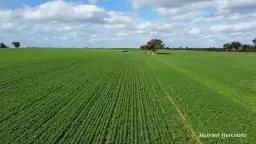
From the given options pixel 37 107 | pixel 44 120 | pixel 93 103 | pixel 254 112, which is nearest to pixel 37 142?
pixel 44 120

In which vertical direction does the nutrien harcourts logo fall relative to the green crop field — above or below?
below

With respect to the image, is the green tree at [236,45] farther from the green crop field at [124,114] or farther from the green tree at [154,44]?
the green crop field at [124,114]

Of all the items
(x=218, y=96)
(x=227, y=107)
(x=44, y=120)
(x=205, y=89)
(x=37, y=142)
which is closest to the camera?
(x=37, y=142)

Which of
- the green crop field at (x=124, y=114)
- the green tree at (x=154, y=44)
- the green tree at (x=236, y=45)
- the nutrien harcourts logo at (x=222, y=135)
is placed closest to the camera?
the green crop field at (x=124, y=114)

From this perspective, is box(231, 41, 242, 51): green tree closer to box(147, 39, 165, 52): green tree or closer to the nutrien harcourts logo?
box(147, 39, 165, 52): green tree

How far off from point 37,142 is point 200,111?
8.38m

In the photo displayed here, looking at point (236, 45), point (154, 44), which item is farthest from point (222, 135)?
point (236, 45)

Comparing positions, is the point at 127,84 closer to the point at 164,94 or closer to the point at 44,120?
the point at 164,94

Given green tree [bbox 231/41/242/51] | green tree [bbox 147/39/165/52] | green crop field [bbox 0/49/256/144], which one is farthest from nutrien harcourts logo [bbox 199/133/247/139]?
green tree [bbox 231/41/242/51]

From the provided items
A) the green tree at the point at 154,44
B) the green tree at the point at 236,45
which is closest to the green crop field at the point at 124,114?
the green tree at the point at 154,44

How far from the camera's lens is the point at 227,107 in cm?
1506

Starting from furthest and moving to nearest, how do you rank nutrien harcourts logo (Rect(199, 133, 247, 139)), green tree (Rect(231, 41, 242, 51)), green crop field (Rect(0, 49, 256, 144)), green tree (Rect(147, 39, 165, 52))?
green tree (Rect(231, 41, 242, 51)) → green tree (Rect(147, 39, 165, 52)) → nutrien harcourts logo (Rect(199, 133, 247, 139)) → green crop field (Rect(0, 49, 256, 144))

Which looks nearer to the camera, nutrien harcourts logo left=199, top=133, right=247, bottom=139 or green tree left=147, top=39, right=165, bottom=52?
nutrien harcourts logo left=199, top=133, right=247, bottom=139

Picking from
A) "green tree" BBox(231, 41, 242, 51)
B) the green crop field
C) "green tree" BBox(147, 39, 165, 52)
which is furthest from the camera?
"green tree" BBox(231, 41, 242, 51)
